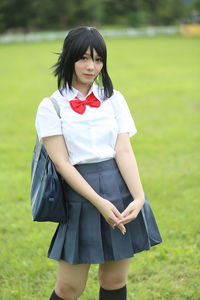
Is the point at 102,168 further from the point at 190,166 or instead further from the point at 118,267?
the point at 190,166

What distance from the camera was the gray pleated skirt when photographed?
1.96 meters

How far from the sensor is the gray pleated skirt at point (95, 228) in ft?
6.43

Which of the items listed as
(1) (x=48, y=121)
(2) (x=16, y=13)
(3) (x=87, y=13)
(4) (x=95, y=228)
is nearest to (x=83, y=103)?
(1) (x=48, y=121)

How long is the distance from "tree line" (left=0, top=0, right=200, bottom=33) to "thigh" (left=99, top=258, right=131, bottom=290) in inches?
1757

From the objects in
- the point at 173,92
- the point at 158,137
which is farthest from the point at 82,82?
the point at 173,92

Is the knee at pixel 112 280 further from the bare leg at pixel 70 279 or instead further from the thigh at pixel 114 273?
the bare leg at pixel 70 279

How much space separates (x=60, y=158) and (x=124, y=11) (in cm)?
5572

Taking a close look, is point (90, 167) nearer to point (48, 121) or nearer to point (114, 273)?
point (48, 121)

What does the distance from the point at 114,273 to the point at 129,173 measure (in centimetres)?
51

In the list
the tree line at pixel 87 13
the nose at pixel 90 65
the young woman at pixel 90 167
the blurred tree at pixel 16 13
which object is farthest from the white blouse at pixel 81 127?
the blurred tree at pixel 16 13

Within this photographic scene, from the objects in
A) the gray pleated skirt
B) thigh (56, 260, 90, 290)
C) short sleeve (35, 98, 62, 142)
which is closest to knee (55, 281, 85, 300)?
thigh (56, 260, 90, 290)

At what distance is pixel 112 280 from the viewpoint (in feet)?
6.98

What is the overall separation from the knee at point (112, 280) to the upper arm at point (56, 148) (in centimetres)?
64

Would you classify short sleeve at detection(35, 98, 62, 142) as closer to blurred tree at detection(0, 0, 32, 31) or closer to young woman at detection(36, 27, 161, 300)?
young woman at detection(36, 27, 161, 300)
